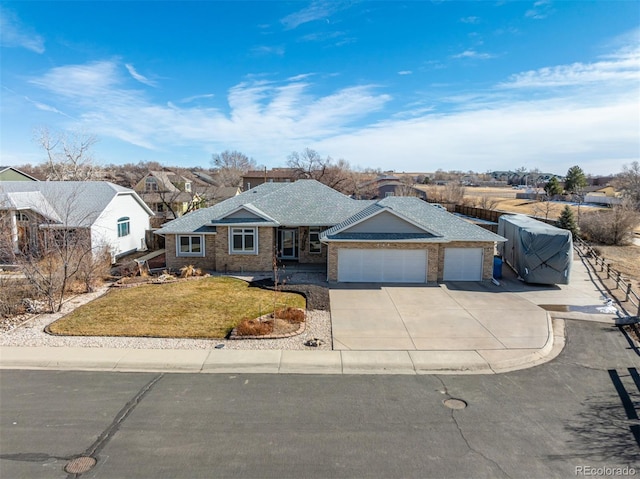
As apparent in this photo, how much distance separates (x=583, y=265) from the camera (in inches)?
956

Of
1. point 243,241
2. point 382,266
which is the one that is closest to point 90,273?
point 243,241

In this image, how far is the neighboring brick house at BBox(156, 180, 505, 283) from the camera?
1977cm

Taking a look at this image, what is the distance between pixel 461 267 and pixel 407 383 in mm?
11733

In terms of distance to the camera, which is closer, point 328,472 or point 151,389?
point 328,472

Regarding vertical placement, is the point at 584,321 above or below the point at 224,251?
below

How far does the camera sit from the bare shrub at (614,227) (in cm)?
3347

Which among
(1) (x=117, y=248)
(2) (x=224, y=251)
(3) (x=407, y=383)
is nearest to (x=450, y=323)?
(3) (x=407, y=383)

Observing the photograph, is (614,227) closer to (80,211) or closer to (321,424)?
(321,424)

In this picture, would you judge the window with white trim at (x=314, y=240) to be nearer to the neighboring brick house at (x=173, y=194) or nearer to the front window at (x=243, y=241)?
the front window at (x=243, y=241)

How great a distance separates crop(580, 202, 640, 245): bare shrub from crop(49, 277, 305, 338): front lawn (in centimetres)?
3063

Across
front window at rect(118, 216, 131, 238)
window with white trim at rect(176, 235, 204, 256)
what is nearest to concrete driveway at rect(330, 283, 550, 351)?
window with white trim at rect(176, 235, 204, 256)

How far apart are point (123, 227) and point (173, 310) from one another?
1474 centimetres

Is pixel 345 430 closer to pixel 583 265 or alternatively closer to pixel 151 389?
pixel 151 389

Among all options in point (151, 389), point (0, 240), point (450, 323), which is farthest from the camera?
point (0, 240)
